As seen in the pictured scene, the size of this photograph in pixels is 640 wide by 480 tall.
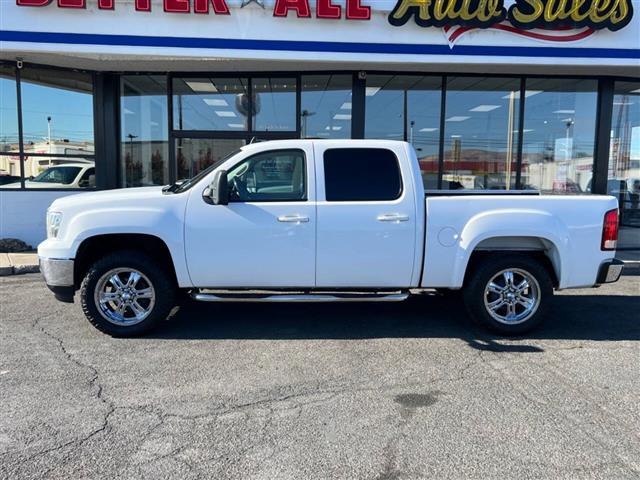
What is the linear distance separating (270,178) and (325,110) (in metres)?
6.40

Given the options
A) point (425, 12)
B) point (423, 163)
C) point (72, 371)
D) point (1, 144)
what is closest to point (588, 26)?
point (425, 12)

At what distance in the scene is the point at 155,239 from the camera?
537 cm

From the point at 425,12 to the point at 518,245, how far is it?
590 cm

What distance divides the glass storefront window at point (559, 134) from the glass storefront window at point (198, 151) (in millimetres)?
6344

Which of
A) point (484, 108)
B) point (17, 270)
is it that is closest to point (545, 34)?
point (484, 108)

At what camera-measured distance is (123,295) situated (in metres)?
5.31

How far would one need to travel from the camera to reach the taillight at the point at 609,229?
17.6 ft

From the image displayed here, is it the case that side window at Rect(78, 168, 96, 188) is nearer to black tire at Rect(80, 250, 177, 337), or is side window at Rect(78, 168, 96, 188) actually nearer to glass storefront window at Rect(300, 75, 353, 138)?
glass storefront window at Rect(300, 75, 353, 138)

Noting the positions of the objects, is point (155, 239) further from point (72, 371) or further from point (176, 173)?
point (176, 173)

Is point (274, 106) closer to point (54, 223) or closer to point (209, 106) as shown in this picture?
point (209, 106)

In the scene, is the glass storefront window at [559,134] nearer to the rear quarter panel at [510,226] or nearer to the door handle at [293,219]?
the rear quarter panel at [510,226]

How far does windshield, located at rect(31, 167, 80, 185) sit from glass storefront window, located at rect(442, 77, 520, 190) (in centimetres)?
787

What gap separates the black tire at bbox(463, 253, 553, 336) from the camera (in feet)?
17.8

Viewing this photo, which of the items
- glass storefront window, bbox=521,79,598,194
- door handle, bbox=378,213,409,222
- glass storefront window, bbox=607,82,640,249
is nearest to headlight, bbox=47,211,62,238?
door handle, bbox=378,213,409,222
